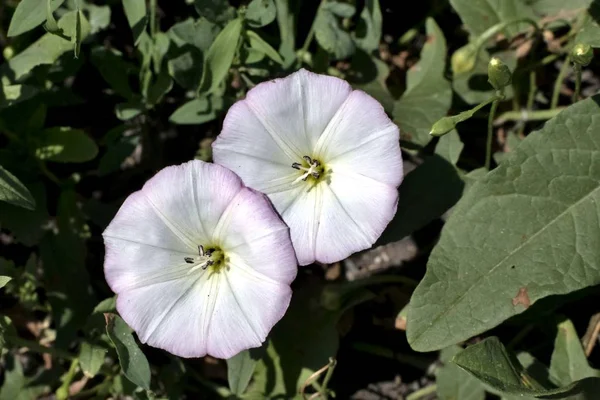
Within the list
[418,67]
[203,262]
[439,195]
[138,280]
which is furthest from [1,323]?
[418,67]

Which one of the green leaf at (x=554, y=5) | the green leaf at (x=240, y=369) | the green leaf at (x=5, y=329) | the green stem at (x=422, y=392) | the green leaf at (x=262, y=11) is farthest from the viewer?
the green stem at (x=422, y=392)

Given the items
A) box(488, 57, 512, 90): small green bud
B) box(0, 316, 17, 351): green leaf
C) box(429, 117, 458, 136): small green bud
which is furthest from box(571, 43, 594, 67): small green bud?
box(0, 316, 17, 351): green leaf

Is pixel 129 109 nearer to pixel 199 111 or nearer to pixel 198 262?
pixel 199 111

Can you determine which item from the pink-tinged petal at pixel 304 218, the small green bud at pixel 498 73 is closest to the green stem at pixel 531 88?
the small green bud at pixel 498 73

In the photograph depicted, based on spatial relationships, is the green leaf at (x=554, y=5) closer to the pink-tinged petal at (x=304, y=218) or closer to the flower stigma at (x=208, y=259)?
the pink-tinged petal at (x=304, y=218)

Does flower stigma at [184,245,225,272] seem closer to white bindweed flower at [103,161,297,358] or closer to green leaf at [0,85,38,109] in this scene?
white bindweed flower at [103,161,297,358]

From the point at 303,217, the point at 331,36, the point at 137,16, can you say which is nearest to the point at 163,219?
the point at 303,217
